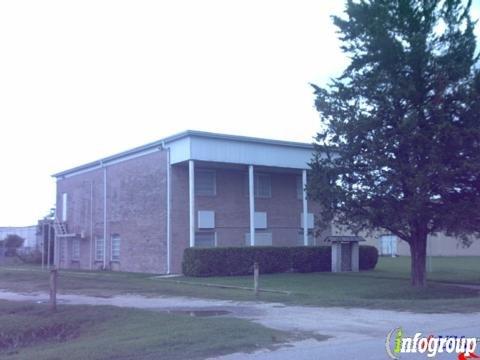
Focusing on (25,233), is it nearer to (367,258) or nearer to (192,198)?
(192,198)

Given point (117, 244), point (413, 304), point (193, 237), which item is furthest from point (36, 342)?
point (117, 244)

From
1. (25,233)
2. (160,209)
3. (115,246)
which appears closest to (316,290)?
(160,209)

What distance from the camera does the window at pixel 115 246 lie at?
136 ft

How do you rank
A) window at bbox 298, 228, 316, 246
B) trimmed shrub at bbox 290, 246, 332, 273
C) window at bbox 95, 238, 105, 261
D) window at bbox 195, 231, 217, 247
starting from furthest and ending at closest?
window at bbox 95, 238, 105, 261 → window at bbox 298, 228, 316, 246 → window at bbox 195, 231, 217, 247 → trimmed shrub at bbox 290, 246, 332, 273

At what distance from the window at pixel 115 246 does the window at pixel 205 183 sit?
731 cm

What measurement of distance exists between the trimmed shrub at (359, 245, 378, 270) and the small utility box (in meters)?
1.28

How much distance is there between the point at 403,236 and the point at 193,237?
514 inches

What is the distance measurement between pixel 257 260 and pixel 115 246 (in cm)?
1146

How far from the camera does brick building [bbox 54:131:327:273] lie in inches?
1428

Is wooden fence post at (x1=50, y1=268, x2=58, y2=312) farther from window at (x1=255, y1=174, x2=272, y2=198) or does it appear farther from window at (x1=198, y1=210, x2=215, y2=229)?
window at (x1=255, y1=174, x2=272, y2=198)

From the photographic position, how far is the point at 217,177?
38.7 m

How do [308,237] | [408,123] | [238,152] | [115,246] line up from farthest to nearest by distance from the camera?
[308,237], [115,246], [238,152], [408,123]

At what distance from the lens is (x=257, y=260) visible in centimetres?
3497

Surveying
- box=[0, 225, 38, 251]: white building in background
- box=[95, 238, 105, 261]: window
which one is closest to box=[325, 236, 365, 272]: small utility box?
box=[95, 238, 105, 261]: window
